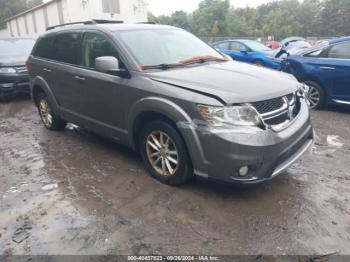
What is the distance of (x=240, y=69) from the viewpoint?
428cm

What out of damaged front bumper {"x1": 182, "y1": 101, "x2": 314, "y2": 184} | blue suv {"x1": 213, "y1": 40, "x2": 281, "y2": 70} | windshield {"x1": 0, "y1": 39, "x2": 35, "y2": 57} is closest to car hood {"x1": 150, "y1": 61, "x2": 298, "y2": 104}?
damaged front bumper {"x1": 182, "y1": 101, "x2": 314, "y2": 184}

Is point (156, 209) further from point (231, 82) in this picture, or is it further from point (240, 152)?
point (231, 82)

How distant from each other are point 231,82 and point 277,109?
0.56 m

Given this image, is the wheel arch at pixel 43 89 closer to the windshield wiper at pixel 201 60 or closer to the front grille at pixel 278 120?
the windshield wiper at pixel 201 60

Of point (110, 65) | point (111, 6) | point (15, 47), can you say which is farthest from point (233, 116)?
point (111, 6)

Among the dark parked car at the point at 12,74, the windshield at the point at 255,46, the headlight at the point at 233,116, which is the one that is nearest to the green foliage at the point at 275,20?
the windshield at the point at 255,46

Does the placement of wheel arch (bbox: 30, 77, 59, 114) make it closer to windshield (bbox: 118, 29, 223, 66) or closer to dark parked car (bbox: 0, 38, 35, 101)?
windshield (bbox: 118, 29, 223, 66)

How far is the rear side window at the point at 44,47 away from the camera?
18.8ft

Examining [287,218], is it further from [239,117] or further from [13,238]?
[13,238]

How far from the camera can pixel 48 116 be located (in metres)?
6.25

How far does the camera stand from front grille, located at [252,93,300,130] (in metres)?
3.50

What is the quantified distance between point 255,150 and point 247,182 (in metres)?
0.34

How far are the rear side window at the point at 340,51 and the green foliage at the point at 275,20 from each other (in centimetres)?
4947

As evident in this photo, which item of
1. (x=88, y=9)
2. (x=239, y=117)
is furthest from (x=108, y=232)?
(x=88, y=9)
